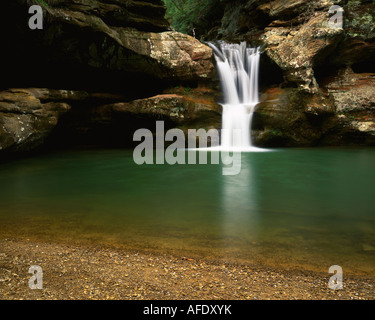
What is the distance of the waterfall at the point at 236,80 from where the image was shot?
39.0 feet

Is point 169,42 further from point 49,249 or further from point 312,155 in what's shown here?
point 49,249

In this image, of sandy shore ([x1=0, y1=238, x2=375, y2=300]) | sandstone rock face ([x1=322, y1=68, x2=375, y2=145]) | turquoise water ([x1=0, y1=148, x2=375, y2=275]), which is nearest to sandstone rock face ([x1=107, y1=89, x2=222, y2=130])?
turquoise water ([x1=0, y1=148, x2=375, y2=275])

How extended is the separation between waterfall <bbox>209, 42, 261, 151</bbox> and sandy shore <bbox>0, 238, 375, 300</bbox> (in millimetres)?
9885

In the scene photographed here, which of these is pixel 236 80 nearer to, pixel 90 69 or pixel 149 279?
pixel 90 69

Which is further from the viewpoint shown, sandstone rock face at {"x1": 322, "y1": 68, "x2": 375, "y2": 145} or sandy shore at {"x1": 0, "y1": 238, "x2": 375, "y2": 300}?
sandstone rock face at {"x1": 322, "y1": 68, "x2": 375, "y2": 145}

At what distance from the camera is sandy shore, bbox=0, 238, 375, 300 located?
1.82 meters

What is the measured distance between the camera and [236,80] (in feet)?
41.5

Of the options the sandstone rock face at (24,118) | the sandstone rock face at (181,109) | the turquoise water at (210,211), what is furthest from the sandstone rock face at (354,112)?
the sandstone rock face at (24,118)

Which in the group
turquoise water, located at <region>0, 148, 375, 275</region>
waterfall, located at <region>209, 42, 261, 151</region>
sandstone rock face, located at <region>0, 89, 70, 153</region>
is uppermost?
waterfall, located at <region>209, 42, 261, 151</region>

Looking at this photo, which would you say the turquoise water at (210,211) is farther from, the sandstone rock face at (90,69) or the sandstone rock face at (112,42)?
the sandstone rock face at (112,42)

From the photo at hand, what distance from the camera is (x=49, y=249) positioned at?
8.36ft

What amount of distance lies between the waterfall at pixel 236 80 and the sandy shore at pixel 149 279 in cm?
988

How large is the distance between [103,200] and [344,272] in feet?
11.8

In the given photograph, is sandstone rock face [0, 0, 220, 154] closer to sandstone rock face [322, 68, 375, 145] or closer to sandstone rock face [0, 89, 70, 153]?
sandstone rock face [0, 89, 70, 153]
